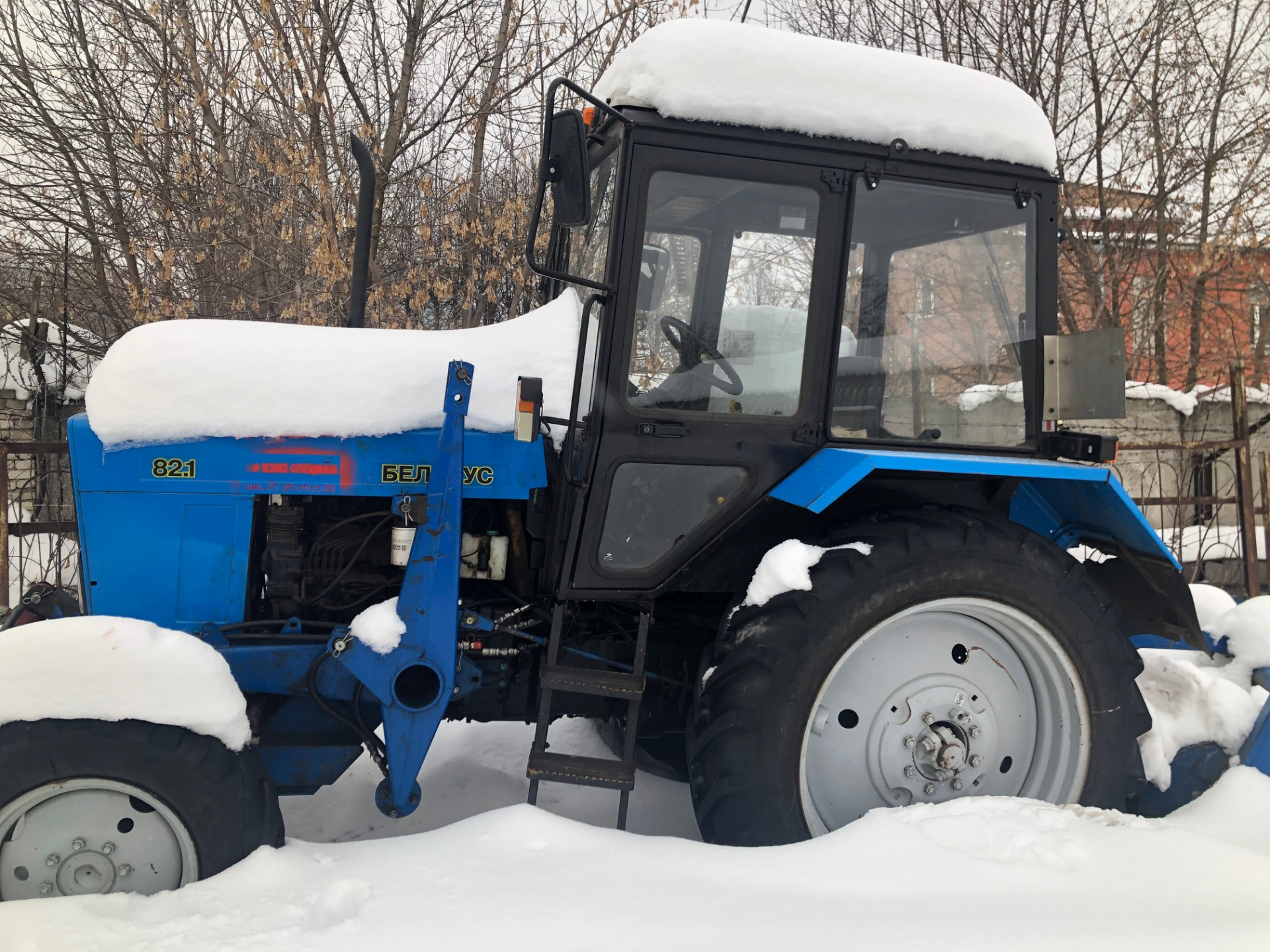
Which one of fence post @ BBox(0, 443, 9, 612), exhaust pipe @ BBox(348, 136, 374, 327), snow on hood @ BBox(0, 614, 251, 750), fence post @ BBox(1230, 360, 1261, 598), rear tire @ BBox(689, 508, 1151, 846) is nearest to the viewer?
snow on hood @ BBox(0, 614, 251, 750)

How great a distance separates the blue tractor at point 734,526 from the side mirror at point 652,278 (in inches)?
0.7

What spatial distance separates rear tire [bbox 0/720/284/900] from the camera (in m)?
2.03

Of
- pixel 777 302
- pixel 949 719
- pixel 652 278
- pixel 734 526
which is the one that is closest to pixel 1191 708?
pixel 949 719

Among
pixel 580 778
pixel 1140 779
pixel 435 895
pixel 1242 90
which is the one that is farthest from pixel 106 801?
pixel 1242 90

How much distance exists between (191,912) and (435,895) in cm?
54

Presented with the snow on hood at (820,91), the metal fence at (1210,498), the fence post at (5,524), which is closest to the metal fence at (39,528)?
the fence post at (5,524)

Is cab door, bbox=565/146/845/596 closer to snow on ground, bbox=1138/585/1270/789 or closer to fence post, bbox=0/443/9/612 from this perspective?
snow on ground, bbox=1138/585/1270/789

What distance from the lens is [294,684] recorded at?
2.46 m

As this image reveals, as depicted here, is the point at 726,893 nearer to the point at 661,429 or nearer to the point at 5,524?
the point at 661,429

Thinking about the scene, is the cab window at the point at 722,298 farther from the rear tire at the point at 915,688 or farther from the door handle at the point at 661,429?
the rear tire at the point at 915,688

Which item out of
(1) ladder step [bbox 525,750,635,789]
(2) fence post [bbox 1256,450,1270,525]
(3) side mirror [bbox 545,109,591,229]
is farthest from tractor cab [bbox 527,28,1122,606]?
(2) fence post [bbox 1256,450,1270,525]

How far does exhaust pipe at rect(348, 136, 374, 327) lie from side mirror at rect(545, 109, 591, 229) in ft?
2.96

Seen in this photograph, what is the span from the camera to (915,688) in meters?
2.58

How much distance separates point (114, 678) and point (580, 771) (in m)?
1.18
